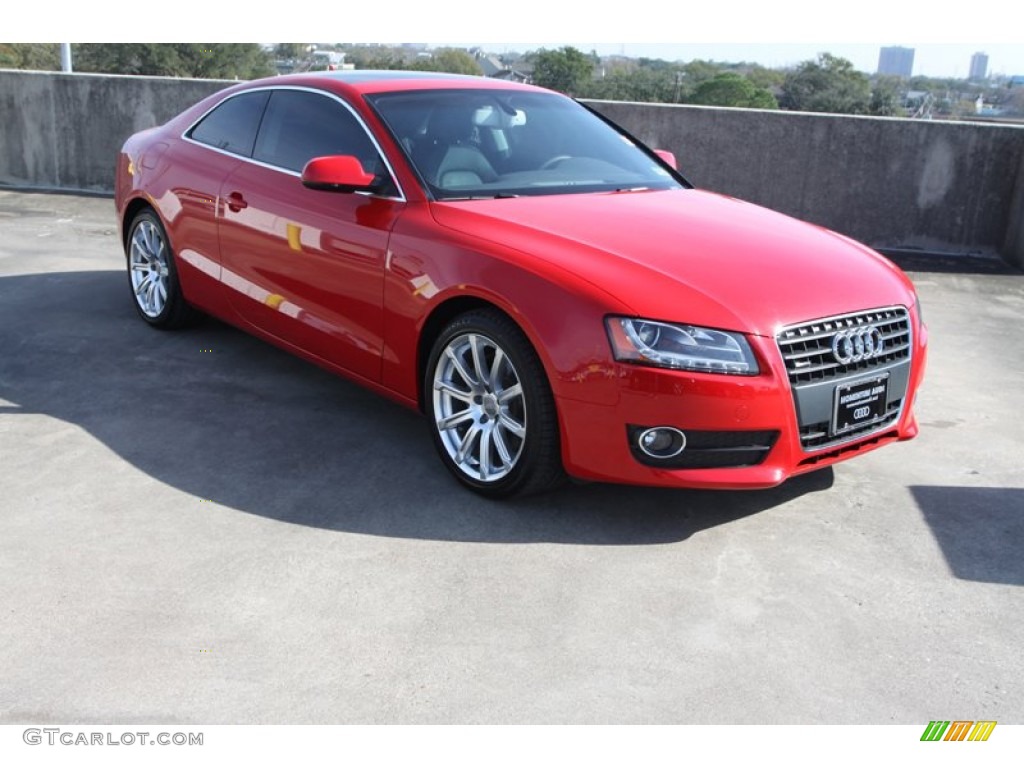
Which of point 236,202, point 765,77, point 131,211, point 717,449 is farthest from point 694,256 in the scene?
point 765,77

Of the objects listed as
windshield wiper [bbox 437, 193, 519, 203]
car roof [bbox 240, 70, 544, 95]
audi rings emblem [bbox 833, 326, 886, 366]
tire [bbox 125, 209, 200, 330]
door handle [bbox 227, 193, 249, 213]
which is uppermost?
car roof [bbox 240, 70, 544, 95]

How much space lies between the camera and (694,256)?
4258 mm

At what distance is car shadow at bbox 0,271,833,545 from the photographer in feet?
14.1

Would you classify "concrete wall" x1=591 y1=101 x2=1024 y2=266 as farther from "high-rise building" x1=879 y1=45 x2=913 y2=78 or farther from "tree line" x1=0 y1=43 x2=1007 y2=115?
"high-rise building" x1=879 y1=45 x2=913 y2=78

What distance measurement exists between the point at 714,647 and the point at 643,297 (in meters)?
1.22

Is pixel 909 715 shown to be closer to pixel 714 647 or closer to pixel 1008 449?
pixel 714 647

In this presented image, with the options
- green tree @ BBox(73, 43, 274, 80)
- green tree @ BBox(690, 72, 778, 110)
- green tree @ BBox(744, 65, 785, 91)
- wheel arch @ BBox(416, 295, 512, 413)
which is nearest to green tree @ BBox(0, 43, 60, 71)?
green tree @ BBox(73, 43, 274, 80)

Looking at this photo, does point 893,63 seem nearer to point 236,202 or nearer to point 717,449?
point 236,202

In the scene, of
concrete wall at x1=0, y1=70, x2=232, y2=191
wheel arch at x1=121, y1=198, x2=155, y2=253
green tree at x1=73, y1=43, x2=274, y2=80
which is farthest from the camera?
green tree at x1=73, y1=43, x2=274, y2=80

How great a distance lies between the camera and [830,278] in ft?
14.1

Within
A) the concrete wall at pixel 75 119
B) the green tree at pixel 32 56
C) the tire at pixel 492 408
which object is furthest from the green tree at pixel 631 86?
the green tree at pixel 32 56

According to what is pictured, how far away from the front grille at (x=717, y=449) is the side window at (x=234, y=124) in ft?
9.39
